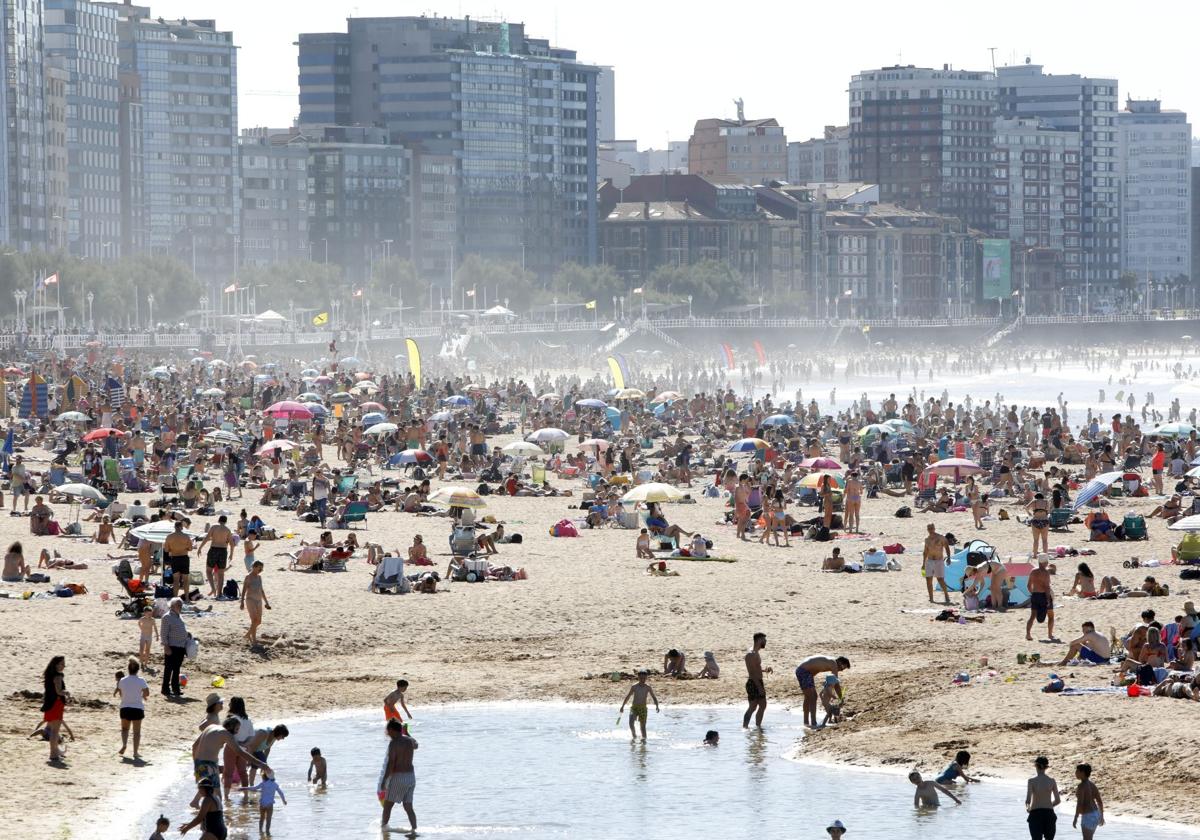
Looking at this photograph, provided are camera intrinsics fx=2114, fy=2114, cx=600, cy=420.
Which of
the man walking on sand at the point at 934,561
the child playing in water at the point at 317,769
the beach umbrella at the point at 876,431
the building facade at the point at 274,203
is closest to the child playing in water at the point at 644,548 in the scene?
the man walking on sand at the point at 934,561

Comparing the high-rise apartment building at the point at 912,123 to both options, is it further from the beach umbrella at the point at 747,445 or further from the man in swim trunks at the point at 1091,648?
the man in swim trunks at the point at 1091,648

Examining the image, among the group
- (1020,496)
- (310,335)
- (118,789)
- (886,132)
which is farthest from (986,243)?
(118,789)

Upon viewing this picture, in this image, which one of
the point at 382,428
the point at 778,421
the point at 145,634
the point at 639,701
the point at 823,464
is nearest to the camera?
the point at 639,701

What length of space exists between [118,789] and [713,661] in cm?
723

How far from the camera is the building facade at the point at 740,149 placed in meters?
190

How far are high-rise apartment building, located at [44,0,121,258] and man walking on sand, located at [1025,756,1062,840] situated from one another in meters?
132

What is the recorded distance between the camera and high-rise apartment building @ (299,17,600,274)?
160 m

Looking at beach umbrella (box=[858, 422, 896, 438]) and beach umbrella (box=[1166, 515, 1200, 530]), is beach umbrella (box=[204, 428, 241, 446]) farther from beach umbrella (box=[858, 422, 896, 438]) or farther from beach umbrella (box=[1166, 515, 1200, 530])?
beach umbrella (box=[1166, 515, 1200, 530])

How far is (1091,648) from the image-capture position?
21328 mm

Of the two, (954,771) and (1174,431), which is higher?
(1174,431)

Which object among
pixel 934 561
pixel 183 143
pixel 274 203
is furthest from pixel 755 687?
pixel 274 203

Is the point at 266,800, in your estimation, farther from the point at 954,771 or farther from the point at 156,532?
the point at 156,532

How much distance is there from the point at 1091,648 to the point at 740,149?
17232 cm

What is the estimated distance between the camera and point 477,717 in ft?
68.9
